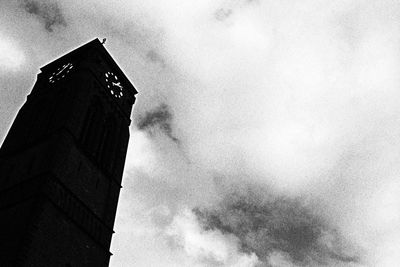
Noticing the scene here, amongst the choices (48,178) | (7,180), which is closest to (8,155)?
(7,180)

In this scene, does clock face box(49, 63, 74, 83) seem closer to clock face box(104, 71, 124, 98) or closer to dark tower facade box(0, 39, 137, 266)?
dark tower facade box(0, 39, 137, 266)

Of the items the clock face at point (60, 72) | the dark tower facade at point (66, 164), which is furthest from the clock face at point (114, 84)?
the clock face at point (60, 72)

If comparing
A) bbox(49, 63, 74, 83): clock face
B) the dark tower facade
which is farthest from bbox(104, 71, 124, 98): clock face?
bbox(49, 63, 74, 83): clock face

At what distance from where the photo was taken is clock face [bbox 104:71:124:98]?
117 feet

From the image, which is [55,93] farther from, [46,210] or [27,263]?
[27,263]

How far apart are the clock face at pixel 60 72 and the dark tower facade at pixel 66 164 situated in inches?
4.7

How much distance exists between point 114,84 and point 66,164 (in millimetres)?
13207

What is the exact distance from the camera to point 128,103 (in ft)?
126

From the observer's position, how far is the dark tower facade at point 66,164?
70.6ft

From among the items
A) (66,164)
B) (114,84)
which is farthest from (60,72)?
(66,164)

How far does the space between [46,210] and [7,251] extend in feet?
9.25

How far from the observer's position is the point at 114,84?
1455 inches

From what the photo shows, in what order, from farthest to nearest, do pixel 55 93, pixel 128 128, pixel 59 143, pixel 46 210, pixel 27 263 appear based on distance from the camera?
1. pixel 128 128
2. pixel 55 93
3. pixel 59 143
4. pixel 46 210
5. pixel 27 263

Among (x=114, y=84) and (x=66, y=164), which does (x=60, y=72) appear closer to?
(x=114, y=84)
